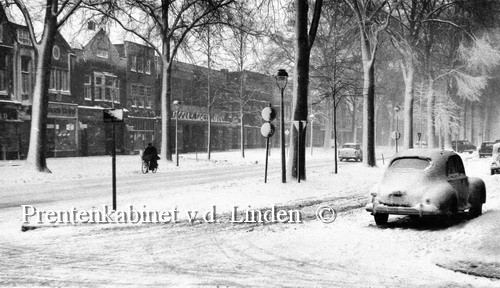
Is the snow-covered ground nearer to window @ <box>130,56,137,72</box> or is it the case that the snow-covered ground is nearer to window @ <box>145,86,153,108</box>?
window @ <box>130,56,137,72</box>

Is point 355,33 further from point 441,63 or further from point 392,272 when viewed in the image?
point 392,272

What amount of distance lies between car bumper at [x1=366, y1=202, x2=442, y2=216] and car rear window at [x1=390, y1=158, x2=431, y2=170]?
1.03 metres

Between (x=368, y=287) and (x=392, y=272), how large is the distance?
0.81m

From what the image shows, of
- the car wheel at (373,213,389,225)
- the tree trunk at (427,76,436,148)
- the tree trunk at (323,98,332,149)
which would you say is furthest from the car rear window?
the tree trunk at (323,98,332,149)

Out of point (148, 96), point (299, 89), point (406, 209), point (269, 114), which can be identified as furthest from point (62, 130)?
point (406, 209)

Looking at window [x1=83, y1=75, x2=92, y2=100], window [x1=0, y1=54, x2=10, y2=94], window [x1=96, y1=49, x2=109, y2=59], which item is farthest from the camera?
window [x1=96, y1=49, x2=109, y2=59]

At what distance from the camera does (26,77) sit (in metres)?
31.9

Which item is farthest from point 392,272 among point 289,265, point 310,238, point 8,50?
point 8,50

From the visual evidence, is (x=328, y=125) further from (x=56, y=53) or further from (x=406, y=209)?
(x=406, y=209)

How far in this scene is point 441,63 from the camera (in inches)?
1586

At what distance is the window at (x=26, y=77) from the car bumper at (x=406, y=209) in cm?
2838

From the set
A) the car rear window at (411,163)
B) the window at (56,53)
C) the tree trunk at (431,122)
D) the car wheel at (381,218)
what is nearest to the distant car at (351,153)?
the tree trunk at (431,122)

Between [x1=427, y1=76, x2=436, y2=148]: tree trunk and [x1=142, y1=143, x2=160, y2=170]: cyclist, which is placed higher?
[x1=427, y1=76, x2=436, y2=148]: tree trunk

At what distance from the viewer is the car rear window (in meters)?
9.77
